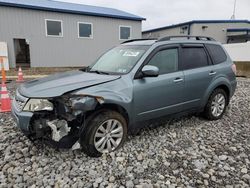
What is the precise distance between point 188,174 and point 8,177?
2.30m

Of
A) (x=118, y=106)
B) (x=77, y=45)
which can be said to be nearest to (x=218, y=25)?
(x=77, y=45)

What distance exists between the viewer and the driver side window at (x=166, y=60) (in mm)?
3758

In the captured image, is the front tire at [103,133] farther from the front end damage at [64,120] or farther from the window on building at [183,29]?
the window on building at [183,29]

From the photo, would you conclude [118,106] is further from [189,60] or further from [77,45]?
[77,45]

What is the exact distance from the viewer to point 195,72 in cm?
423

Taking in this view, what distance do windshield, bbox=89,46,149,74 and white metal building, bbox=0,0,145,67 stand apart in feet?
37.7

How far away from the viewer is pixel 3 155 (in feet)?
10.6

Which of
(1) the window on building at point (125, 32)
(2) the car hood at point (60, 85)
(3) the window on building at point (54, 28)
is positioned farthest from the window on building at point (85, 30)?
(2) the car hood at point (60, 85)

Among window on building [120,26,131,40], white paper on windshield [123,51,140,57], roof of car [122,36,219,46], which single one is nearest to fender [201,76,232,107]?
roof of car [122,36,219,46]

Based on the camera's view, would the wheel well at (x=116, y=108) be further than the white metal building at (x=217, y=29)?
No

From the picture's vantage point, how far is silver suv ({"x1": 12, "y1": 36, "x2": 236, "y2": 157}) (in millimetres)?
2920

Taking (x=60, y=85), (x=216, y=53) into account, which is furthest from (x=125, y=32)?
(x=60, y=85)

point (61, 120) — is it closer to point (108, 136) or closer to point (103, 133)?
point (103, 133)

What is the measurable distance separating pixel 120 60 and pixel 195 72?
150 cm
